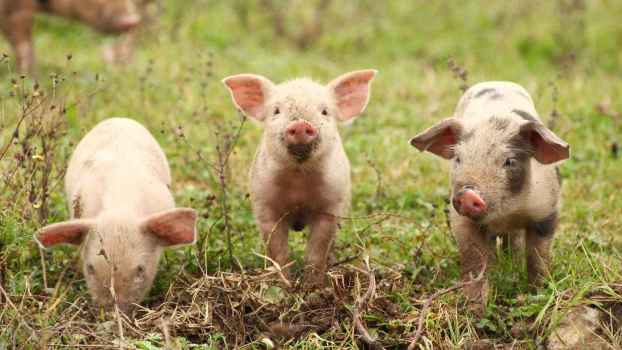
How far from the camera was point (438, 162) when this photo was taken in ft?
24.1

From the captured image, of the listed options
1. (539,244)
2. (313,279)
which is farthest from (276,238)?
(539,244)

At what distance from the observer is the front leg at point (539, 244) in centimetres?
495

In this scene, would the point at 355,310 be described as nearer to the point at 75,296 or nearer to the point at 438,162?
the point at 75,296

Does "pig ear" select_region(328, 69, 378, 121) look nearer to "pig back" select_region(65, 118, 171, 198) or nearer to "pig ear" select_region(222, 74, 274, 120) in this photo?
"pig ear" select_region(222, 74, 274, 120)

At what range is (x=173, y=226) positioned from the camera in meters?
4.74

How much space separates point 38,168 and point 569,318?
123 inches

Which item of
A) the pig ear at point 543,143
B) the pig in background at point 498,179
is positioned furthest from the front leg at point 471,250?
the pig ear at point 543,143

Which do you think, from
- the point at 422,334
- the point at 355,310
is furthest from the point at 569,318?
the point at 355,310

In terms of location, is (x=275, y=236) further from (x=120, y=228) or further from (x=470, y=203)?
(x=470, y=203)

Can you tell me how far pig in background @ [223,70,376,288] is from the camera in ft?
16.2

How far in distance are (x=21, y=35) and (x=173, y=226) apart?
5.37 meters

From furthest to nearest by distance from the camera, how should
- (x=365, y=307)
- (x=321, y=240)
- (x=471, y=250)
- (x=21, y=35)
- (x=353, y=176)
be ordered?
1. (x=21, y=35)
2. (x=353, y=176)
3. (x=321, y=240)
4. (x=471, y=250)
5. (x=365, y=307)

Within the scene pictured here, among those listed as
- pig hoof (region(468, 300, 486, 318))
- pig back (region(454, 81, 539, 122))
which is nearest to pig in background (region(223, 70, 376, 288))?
pig back (region(454, 81, 539, 122))

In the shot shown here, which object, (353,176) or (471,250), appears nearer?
(471,250)
